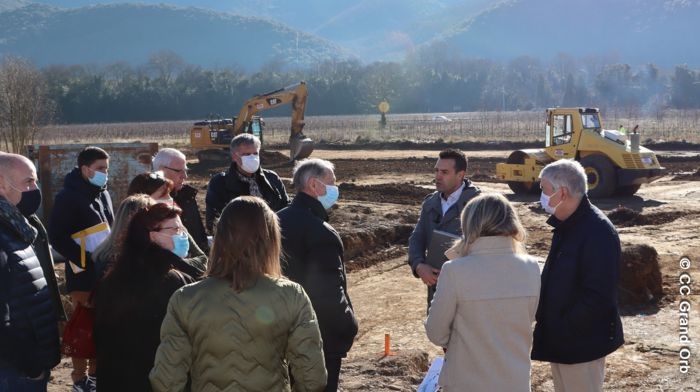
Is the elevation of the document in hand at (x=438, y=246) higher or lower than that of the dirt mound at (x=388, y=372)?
higher

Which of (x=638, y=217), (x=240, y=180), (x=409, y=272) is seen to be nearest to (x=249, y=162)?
(x=240, y=180)

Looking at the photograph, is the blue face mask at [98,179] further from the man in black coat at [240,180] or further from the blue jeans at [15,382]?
the blue jeans at [15,382]

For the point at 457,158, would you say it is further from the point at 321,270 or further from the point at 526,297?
the point at 526,297

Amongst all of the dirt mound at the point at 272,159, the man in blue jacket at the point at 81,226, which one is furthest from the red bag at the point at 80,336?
the dirt mound at the point at 272,159

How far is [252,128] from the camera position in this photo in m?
29.2

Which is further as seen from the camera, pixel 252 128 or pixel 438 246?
pixel 252 128

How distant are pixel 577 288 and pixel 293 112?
23.7m

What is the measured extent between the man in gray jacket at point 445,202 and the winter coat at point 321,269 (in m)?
1.21

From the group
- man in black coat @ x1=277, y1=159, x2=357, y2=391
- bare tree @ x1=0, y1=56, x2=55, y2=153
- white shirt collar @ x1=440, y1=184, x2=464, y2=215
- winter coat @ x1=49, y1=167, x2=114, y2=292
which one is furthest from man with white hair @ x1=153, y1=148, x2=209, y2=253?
bare tree @ x1=0, y1=56, x2=55, y2=153

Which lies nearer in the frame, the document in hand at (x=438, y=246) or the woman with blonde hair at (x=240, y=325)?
the woman with blonde hair at (x=240, y=325)

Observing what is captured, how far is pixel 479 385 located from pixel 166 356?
4.90 feet

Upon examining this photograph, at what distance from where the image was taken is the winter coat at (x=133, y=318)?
369 cm

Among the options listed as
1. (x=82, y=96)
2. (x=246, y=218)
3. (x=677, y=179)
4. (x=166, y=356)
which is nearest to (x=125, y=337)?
(x=166, y=356)

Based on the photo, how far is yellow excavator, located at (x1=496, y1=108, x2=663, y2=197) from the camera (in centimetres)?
1859
